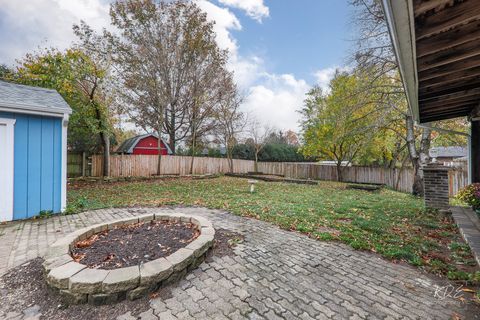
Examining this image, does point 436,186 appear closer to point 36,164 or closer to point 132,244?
point 132,244

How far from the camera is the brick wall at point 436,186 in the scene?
505 centimetres

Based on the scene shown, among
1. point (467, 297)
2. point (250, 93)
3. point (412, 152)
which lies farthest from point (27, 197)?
point (250, 93)

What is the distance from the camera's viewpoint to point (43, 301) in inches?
74.9

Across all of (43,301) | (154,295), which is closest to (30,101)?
(43,301)

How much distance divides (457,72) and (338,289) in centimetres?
309

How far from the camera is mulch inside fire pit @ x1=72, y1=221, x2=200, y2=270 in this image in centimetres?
231

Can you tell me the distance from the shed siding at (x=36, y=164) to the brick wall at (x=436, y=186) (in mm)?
8816

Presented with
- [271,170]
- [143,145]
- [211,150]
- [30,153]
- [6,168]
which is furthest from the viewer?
[211,150]

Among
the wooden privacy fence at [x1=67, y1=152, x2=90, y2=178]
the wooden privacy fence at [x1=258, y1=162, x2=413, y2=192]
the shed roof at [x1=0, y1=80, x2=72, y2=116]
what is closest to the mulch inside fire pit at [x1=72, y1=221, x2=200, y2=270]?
the shed roof at [x1=0, y1=80, x2=72, y2=116]

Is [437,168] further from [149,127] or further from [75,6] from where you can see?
[149,127]

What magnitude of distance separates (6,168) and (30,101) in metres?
1.45

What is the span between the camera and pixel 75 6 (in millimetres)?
9109

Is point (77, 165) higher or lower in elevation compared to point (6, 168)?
lower

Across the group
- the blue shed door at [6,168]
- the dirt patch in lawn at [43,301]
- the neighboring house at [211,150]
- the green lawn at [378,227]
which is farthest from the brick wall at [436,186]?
the neighboring house at [211,150]
